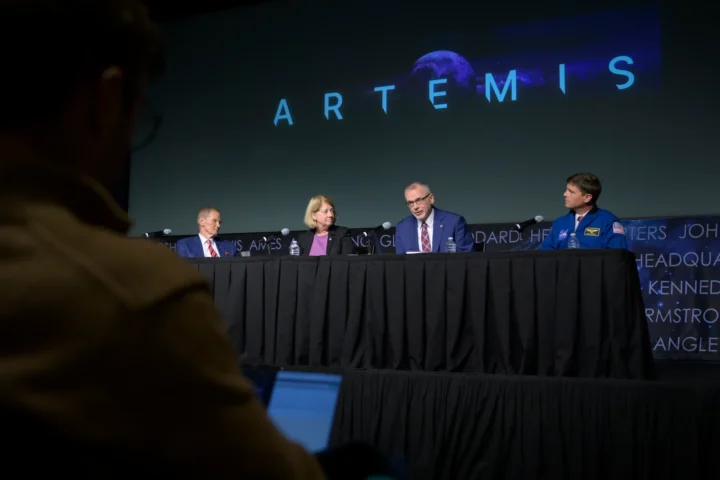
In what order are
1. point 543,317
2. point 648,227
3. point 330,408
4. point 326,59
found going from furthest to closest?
1. point 326,59
2. point 648,227
3. point 543,317
4. point 330,408

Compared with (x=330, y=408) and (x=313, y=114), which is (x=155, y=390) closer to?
(x=330, y=408)

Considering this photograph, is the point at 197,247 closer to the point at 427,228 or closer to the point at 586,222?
the point at 427,228

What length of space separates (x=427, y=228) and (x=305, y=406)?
4000 millimetres

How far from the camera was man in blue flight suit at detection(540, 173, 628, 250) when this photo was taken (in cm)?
433

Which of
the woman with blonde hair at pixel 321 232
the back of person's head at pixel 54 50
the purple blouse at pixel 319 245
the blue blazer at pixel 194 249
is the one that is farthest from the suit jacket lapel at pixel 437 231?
the back of person's head at pixel 54 50

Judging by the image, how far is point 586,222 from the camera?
4.45 metres

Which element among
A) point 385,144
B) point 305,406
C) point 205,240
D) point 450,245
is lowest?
point 305,406

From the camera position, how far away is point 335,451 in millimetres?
595

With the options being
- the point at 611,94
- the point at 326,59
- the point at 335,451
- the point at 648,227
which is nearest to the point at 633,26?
the point at 611,94

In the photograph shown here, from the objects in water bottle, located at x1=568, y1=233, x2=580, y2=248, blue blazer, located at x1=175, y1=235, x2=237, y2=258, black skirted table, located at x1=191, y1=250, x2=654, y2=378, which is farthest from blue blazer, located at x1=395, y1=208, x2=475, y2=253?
blue blazer, located at x1=175, y1=235, x2=237, y2=258

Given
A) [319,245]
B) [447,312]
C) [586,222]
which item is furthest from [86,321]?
[319,245]

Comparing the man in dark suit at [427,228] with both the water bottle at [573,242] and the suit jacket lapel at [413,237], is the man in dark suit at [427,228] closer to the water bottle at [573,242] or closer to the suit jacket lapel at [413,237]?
the suit jacket lapel at [413,237]

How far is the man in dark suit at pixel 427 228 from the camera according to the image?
4.88m

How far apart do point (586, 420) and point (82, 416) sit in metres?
2.86
